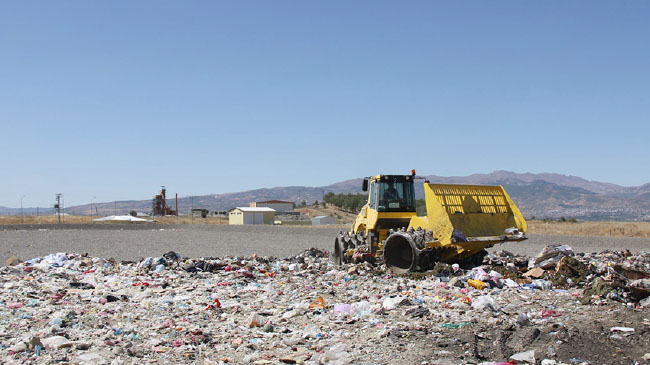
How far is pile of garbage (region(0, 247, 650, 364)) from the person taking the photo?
5.95m

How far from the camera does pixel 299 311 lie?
7852mm

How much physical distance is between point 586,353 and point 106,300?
22.9ft

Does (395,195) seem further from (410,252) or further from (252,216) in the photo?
(252,216)

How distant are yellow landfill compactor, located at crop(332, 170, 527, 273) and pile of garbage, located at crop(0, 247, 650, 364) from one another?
44cm

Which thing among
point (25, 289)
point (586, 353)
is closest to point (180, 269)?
point (25, 289)

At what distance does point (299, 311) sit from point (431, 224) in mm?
3617

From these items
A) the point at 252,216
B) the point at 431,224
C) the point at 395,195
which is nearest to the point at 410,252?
the point at 431,224

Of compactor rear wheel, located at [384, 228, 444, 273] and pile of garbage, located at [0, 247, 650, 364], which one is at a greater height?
compactor rear wheel, located at [384, 228, 444, 273]

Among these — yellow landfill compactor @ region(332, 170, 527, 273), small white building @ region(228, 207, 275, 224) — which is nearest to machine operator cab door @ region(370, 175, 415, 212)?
yellow landfill compactor @ region(332, 170, 527, 273)

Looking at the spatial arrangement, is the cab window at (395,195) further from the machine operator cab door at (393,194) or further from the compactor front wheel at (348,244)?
the compactor front wheel at (348,244)

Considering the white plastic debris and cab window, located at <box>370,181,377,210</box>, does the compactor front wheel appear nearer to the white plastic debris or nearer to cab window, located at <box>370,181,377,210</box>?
cab window, located at <box>370,181,377,210</box>

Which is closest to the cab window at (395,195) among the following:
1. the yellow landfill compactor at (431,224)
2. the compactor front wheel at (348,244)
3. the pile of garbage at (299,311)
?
the yellow landfill compactor at (431,224)

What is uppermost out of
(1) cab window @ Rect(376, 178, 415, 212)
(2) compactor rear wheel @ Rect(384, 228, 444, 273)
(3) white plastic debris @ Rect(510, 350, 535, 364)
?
(1) cab window @ Rect(376, 178, 415, 212)

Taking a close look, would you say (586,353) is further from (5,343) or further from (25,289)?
(25,289)
